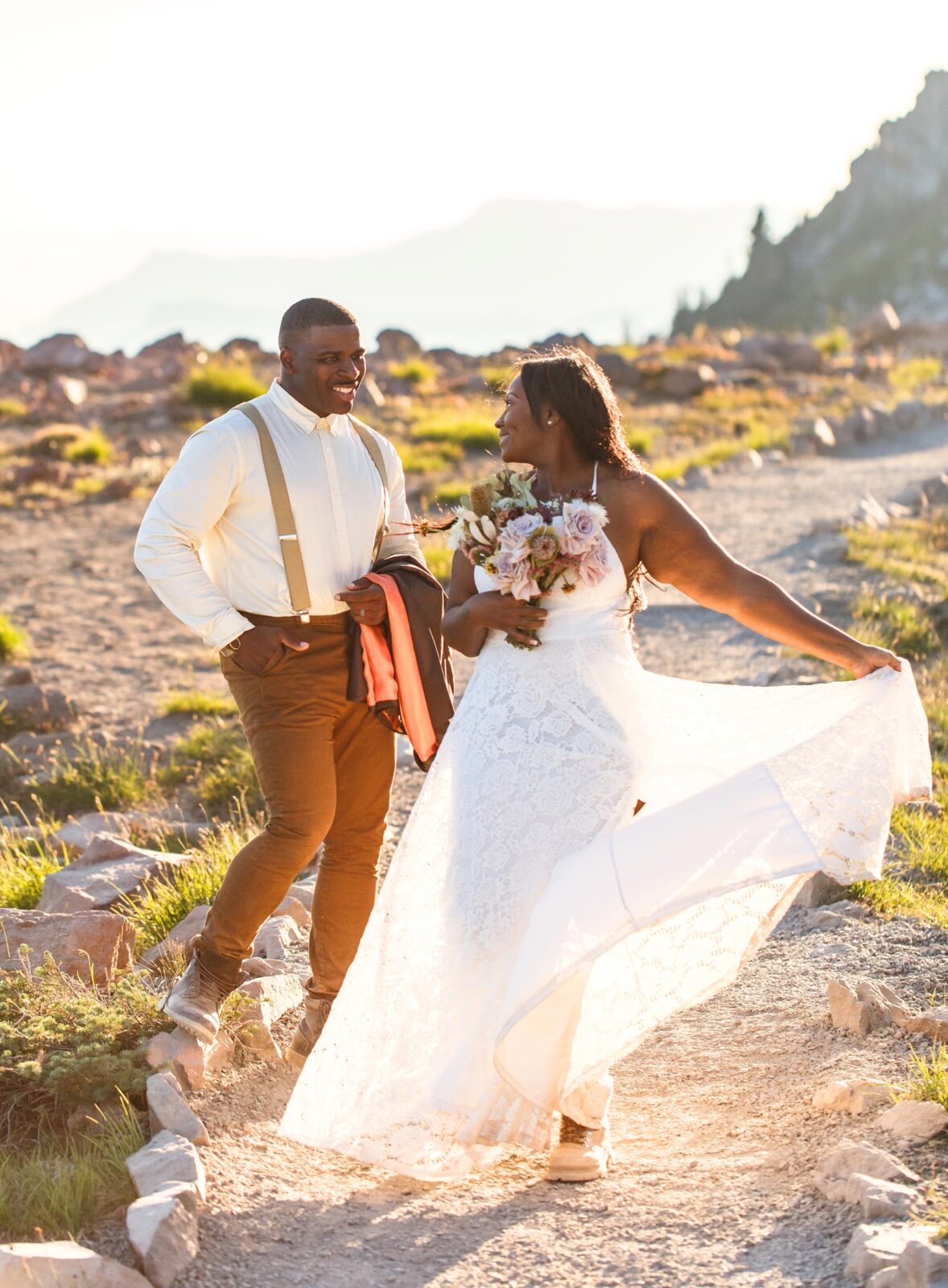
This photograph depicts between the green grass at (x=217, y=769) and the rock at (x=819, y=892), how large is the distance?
8.44 feet

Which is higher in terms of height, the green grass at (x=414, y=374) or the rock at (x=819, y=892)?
the green grass at (x=414, y=374)

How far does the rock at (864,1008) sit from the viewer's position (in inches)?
175

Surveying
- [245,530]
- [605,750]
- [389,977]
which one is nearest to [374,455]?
[245,530]

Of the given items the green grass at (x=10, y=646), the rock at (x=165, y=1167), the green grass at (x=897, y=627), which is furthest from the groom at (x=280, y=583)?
the green grass at (x=10, y=646)

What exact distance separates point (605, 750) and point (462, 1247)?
125 cm

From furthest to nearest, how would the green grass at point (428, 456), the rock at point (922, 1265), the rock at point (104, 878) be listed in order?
the green grass at point (428, 456) → the rock at point (104, 878) → the rock at point (922, 1265)

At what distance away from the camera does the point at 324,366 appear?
4.16 m

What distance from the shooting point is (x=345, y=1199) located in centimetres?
378

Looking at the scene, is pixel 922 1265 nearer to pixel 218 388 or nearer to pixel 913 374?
pixel 218 388

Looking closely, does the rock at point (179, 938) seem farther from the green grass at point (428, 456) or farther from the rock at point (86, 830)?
the green grass at point (428, 456)

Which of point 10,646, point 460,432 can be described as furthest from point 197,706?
point 460,432

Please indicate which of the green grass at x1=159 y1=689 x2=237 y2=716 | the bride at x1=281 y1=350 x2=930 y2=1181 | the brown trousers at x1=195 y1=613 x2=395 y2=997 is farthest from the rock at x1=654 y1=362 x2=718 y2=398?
the bride at x1=281 y1=350 x2=930 y2=1181

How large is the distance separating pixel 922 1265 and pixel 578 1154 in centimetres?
110

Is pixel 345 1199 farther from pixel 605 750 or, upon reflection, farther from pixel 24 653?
pixel 24 653
